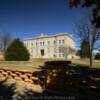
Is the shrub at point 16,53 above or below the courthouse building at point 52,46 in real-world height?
below

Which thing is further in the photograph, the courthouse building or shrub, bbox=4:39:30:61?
the courthouse building

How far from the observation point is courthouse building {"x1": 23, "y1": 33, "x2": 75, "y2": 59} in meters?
71.5

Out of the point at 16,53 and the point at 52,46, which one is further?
the point at 52,46

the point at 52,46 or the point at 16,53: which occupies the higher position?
the point at 52,46

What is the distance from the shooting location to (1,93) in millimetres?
7715

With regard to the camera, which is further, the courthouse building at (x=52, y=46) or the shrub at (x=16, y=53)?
the courthouse building at (x=52, y=46)

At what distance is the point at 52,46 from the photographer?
76.0 m

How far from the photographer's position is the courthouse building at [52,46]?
71500 mm

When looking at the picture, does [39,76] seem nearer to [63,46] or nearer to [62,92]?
[62,92]

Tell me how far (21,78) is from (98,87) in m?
4.14

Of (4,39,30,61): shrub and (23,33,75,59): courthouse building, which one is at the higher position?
(23,33,75,59): courthouse building

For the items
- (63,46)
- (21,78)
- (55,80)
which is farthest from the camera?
(63,46)

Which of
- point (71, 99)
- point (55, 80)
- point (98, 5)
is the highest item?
point (98, 5)

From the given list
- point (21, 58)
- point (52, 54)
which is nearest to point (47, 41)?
point (52, 54)
